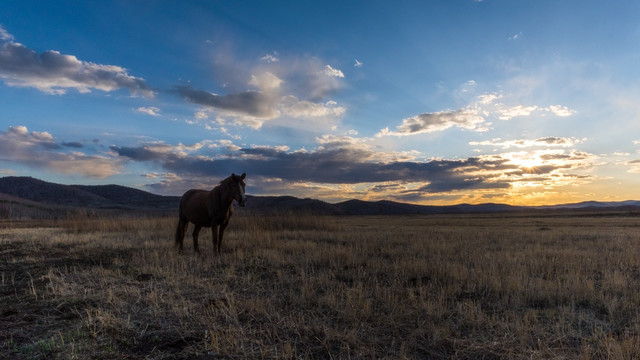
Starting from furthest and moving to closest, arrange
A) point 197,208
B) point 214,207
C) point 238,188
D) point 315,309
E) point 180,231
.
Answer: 1. point 180,231
2. point 197,208
3. point 214,207
4. point 238,188
5. point 315,309

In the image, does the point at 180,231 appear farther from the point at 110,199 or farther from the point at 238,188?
the point at 110,199

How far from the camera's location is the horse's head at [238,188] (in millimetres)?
9531

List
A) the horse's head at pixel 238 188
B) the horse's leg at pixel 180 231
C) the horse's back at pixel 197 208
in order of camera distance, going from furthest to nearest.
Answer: the horse's leg at pixel 180 231 → the horse's back at pixel 197 208 → the horse's head at pixel 238 188

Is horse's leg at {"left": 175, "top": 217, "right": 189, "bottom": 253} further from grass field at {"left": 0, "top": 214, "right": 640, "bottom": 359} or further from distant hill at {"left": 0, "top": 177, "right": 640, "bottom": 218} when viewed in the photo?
distant hill at {"left": 0, "top": 177, "right": 640, "bottom": 218}

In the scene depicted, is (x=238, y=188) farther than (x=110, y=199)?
No

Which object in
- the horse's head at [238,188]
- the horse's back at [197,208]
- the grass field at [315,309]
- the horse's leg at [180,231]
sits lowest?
the grass field at [315,309]

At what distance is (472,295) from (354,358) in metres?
3.45

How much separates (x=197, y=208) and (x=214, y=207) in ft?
3.11

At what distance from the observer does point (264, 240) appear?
529 inches

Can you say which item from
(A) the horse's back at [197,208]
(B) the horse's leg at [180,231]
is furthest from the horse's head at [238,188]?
(B) the horse's leg at [180,231]

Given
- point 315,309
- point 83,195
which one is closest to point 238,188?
point 315,309

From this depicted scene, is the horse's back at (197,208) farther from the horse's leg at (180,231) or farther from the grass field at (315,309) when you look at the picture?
the grass field at (315,309)

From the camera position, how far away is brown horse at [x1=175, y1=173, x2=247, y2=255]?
990cm

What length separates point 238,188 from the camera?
977 centimetres
